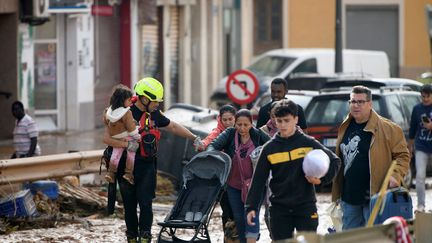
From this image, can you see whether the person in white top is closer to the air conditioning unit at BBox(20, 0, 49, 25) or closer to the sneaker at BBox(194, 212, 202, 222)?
the sneaker at BBox(194, 212, 202, 222)

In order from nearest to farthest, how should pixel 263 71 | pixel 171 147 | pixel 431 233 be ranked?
1. pixel 431 233
2. pixel 171 147
3. pixel 263 71

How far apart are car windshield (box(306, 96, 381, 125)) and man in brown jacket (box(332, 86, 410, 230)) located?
330 inches

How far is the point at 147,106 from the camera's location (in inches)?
502

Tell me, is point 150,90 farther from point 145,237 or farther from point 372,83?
point 372,83

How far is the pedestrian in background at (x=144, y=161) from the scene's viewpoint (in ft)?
41.5

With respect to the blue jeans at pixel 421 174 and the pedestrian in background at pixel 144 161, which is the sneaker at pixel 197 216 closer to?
the pedestrian in background at pixel 144 161

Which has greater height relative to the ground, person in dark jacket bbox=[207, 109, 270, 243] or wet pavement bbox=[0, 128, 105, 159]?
person in dark jacket bbox=[207, 109, 270, 243]

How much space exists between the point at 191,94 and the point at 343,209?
84.2ft

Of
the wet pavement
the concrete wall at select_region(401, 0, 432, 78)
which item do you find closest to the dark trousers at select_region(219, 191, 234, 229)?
the wet pavement

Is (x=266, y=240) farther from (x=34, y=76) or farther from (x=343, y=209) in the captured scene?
(x=34, y=76)

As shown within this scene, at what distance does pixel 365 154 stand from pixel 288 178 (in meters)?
0.94

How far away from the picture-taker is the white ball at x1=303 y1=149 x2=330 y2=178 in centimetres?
997

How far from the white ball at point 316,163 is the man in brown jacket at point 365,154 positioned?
2.99 feet

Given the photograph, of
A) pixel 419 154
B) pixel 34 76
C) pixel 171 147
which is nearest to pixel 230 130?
pixel 419 154
